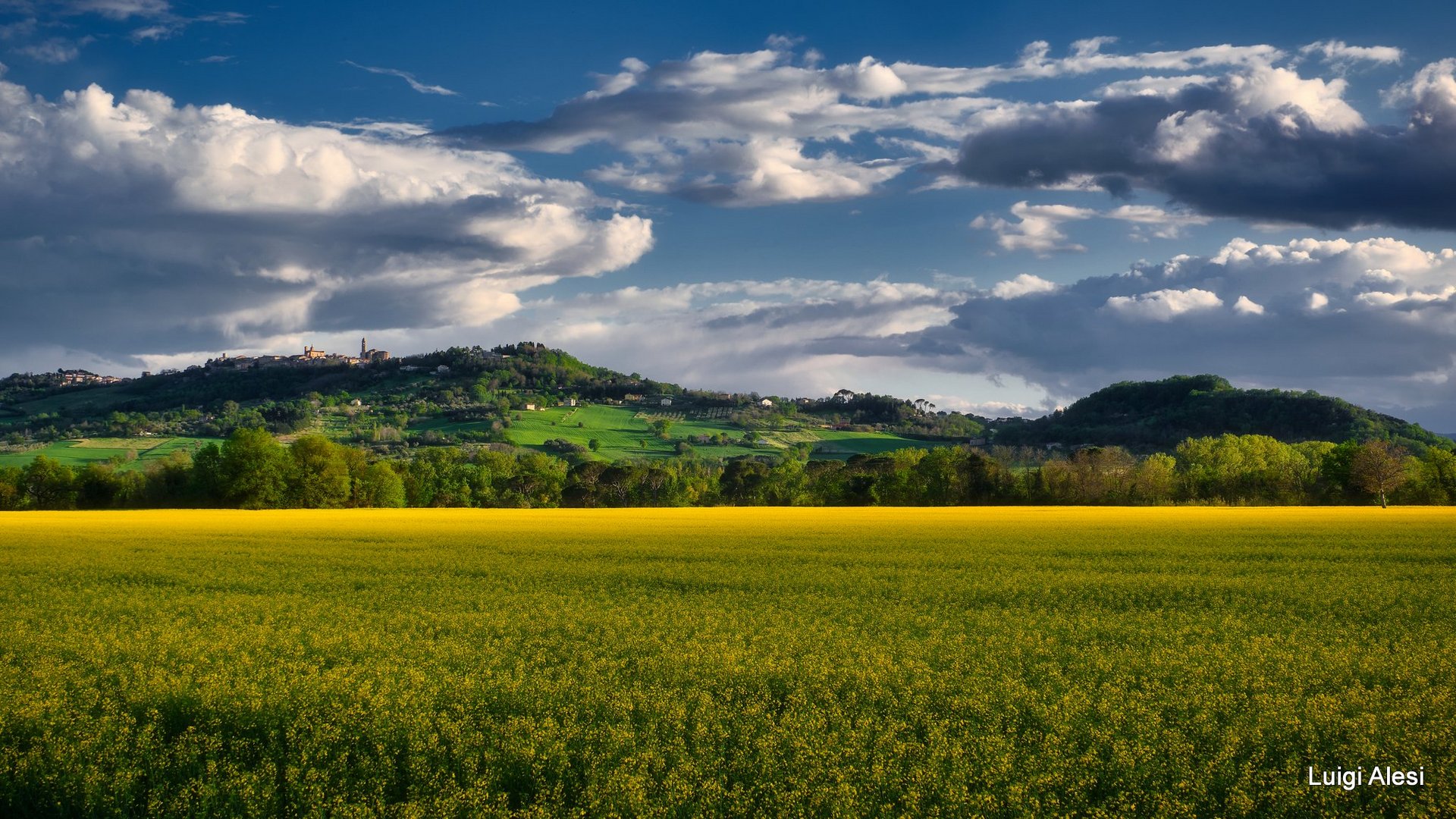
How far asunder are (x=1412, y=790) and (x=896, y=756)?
6.24m

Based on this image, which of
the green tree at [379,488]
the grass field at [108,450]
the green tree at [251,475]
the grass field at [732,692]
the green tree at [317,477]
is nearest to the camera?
the grass field at [732,692]

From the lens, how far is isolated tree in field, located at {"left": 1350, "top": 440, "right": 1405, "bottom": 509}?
82688 mm

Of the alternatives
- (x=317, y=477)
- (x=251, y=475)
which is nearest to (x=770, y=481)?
(x=317, y=477)

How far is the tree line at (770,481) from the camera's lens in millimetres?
87688

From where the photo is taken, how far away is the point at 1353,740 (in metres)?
12.1

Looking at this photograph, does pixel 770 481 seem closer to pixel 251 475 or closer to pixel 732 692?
pixel 251 475

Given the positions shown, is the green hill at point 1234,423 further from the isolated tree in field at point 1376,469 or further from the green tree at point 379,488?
the green tree at point 379,488

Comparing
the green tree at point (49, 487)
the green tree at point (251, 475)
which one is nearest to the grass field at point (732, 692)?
the green tree at point (251, 475)

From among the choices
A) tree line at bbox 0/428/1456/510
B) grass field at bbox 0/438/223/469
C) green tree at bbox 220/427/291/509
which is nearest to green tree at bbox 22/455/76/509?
tree line at bbox 0/428/1456/510

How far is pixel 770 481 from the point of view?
131 meters

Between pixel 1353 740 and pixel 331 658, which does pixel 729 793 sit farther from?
pixel 331 658
